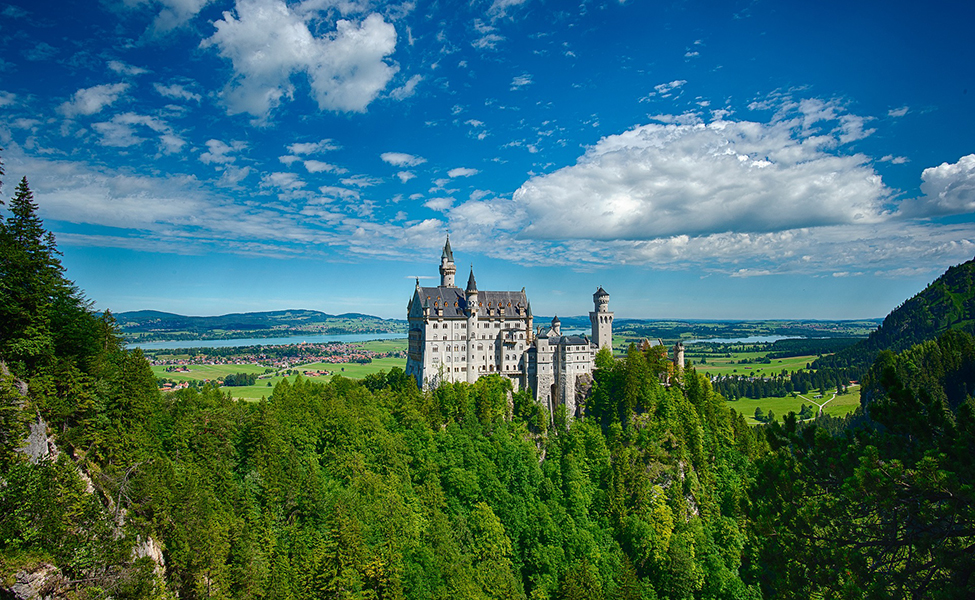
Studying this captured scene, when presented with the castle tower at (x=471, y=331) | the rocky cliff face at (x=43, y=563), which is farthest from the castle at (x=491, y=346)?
the rocky cliff face at (x=43, y=563)

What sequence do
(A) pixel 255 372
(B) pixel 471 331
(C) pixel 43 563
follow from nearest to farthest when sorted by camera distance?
1. (C) pixel 43 563
2. (B) pixel 471 331
3. (A) pixel 255 372

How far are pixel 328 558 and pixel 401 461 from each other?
20157mm

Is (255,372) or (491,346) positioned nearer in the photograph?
(491,346)

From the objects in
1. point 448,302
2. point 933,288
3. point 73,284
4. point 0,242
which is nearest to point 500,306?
point 448,302

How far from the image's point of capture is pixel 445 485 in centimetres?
5844

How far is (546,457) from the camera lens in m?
70.4

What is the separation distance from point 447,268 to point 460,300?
24.8ft

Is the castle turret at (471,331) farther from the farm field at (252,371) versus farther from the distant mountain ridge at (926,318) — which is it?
the distant mountain ridge at (926,318)

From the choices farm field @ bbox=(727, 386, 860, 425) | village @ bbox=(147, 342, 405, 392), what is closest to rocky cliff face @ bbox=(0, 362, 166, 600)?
village @ bbox=(147, 342, 405, 392)

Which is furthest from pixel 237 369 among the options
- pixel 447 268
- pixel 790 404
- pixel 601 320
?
pixel 790 404

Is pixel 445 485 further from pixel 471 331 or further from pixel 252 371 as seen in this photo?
pixel 252 371

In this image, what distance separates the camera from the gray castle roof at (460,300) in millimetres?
76250

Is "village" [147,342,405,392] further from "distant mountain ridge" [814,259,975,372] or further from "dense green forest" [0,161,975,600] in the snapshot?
"distant mountain ridge" [814,259,975,372]

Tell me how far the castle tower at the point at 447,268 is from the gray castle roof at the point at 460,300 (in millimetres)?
3161
